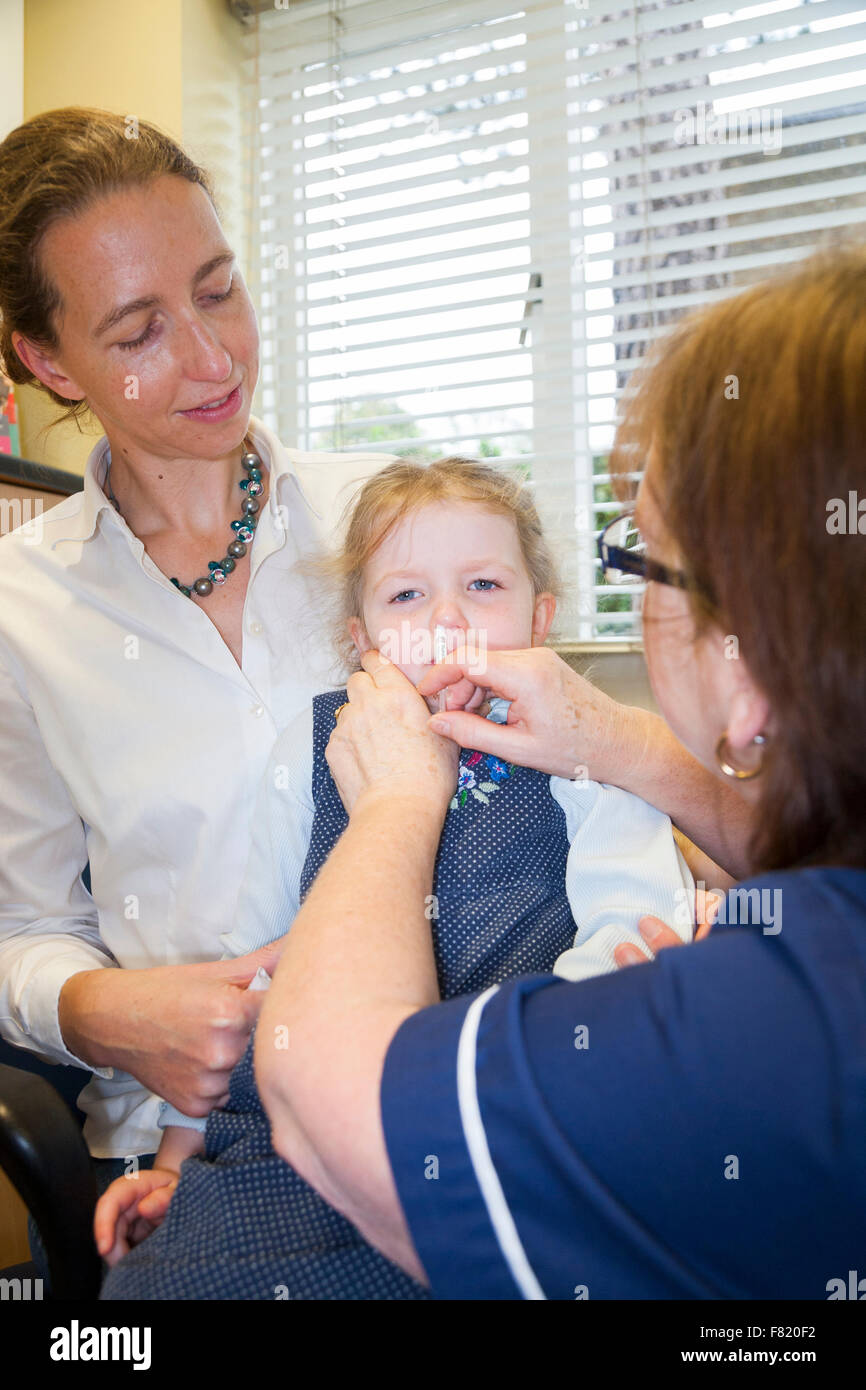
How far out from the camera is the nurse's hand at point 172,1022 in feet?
3.84

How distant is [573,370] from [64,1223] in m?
2.37

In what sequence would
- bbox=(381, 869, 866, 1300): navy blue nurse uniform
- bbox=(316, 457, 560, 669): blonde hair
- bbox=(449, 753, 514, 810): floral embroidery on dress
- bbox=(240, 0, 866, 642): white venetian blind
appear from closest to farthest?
bbox=(381, 869, 866, 1300): navy blue nurse uniform, bbox=(449, 753, 514, 810): floral embroidery on dress, bbox=(316, 457, 560, 669): blonde hair, bbox=(240, 0, 866, 642): white venetian blind

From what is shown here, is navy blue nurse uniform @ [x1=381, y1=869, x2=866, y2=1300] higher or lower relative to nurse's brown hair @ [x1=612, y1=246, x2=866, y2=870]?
lower

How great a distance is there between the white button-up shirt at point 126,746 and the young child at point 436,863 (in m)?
0.10

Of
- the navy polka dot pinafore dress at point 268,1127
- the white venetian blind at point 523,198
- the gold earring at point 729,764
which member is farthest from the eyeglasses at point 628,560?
the white venetian blind at point 523,198

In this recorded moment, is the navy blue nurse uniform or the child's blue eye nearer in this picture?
the navy blue nurse uniform

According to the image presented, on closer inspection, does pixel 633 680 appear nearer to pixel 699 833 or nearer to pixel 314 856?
pixel 699 833

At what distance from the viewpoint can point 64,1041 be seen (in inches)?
52.8

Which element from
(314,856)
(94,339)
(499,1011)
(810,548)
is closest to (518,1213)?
(499,1011)

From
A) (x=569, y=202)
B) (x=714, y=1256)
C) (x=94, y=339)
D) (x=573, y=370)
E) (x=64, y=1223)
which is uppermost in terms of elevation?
(x=569, y=202)

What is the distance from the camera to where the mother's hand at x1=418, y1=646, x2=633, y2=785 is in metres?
1.16

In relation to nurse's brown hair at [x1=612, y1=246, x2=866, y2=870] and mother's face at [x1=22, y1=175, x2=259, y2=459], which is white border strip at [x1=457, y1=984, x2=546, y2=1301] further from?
mother's face at [x1=22, y1=175, x2=259, y2=459]

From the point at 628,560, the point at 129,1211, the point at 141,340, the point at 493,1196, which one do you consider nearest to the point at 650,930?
the point at 628,560

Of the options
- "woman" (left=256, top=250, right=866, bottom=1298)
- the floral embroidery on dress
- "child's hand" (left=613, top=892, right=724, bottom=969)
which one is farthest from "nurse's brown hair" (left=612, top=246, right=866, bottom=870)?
the floral embroidery on dress
